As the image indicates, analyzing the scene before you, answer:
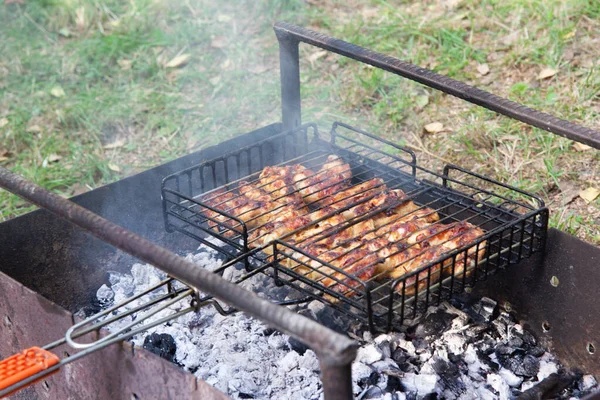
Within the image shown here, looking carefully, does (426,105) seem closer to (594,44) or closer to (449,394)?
(594,44)

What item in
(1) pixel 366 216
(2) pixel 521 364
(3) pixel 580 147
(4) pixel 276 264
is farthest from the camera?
(3) pixel 580 147

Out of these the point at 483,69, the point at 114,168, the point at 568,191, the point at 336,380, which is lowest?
the point at 114,168

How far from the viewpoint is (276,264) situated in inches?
92.0

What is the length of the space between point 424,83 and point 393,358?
0.96 metres

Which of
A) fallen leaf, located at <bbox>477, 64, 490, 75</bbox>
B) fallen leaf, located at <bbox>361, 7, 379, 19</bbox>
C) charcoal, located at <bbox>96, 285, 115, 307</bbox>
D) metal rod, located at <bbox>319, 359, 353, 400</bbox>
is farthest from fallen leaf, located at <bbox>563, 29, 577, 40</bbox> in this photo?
metal rod, located at <bbox>319, 359, 353, 400</bbox>

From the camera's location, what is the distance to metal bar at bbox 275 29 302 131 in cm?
312

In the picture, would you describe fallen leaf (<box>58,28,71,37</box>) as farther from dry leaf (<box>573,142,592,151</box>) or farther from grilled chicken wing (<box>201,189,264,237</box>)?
dry leaf (<box>573,142,592,151</box>)

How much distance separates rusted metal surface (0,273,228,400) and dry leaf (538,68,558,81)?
3.24 meters

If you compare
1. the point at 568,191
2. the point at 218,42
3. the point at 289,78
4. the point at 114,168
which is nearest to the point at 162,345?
the point at 289,78

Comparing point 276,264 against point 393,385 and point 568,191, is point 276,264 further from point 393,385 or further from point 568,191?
point 568,191

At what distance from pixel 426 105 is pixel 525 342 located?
7.21 feet

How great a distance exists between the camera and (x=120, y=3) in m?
6.19

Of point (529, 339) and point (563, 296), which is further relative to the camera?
point (529, 339)

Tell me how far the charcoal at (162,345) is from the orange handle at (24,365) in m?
0.85
